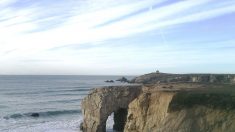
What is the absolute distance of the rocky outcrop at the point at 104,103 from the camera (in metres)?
36.1

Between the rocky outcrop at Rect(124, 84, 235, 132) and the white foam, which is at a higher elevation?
the rocky outcrop at Rect(124, 84, 235, 132)

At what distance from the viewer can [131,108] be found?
2761 cm

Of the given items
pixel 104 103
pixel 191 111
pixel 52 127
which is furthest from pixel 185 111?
pixel 52 127

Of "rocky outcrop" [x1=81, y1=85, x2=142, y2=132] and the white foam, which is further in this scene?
the white foam

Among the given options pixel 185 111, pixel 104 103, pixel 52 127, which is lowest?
pixel 52 127

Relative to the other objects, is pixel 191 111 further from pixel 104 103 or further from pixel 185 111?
pixel 104 103

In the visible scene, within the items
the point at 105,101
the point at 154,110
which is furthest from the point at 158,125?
the point at 105,101

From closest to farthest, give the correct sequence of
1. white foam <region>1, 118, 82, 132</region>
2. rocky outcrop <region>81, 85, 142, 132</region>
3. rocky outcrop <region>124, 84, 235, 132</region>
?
→ rocky outcrop <region>124, 84, 235, 132</region>
rocky outcrop <region>81, 85, 142, 132</region>
white foam <region>1, 118, 82, 132</region>

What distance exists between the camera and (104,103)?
119 feet

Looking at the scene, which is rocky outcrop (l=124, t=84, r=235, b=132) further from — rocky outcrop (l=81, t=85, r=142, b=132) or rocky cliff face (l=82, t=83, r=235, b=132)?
rocky outcrop (l=81, t=85, r=142, b=132)

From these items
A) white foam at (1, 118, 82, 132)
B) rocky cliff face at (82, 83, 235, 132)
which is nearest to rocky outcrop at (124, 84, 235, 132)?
rocky cliff face at (82, 83, 235, 132)

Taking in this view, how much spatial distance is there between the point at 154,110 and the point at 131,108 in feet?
9.57

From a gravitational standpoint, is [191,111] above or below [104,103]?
above

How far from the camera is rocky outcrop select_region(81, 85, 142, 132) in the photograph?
36094 millimetres
